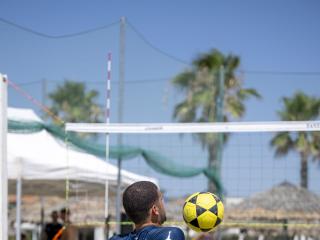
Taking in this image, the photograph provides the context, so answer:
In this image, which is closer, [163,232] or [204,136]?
[163,232]

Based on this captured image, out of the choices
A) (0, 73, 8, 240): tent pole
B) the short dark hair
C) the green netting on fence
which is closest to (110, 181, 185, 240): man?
the short dark hair

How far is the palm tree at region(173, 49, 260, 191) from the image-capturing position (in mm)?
11266

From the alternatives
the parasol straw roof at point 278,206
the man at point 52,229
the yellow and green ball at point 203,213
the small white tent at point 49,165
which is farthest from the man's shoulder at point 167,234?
the parasol straw roof at point 278,206

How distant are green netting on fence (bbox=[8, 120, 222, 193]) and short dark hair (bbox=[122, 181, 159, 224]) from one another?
17.3ft

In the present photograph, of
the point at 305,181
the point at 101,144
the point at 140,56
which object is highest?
the point at 140,56

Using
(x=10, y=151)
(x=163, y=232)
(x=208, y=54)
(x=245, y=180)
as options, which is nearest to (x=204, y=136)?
(x=245, y=180)

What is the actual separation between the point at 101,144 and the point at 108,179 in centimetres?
116

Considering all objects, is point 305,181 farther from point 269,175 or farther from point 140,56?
point 140,56

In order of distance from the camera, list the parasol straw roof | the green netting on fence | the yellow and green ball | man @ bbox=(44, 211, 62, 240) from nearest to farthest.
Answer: the yellow and green ball
the green netting on fence
man @ bbox=(44, 211, 62, 240)
the parasol straw roof

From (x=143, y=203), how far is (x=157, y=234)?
171 mm

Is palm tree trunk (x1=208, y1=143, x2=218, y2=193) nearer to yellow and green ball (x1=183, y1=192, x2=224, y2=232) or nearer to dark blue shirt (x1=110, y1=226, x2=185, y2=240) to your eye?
yellow and green ball (x1=183, y1=192, x2=224, y2=232)

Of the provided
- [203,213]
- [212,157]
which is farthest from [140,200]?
[212,157]

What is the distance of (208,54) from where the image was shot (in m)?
22.7

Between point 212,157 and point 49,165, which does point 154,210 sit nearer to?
point 49,165
